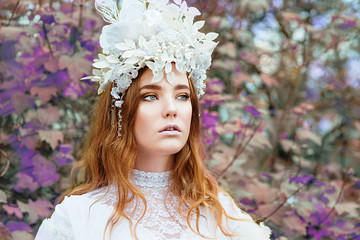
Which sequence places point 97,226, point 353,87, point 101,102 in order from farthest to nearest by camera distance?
1. point 353,87
2. point 101,102
3. point 97,226

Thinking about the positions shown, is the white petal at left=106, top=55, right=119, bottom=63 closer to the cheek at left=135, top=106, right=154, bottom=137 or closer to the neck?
the cheek at left=135, top=106, right=154, bottom=137

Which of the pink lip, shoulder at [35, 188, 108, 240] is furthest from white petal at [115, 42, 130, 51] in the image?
shoulder at [35, 188, 108, 240]

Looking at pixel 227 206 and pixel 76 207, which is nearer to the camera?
pixel 76 207

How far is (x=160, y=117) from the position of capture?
68.5 inches

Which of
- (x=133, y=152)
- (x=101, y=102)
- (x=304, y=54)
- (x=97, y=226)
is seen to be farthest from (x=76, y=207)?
(x=304, y=54)

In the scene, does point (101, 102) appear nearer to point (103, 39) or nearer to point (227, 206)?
point (103, 39)

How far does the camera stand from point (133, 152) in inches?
72.3

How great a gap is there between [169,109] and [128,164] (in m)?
0.30

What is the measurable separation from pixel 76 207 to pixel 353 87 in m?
2.80

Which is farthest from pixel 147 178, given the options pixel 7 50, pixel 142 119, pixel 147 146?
pixel 7 50

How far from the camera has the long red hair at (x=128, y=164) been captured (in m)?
1.79

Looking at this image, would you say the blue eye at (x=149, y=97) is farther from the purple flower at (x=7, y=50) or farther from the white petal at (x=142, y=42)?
the purple flower at (x=7, y=50)

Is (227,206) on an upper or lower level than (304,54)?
lower

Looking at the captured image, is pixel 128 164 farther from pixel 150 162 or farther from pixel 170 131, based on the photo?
pixel 170 131
